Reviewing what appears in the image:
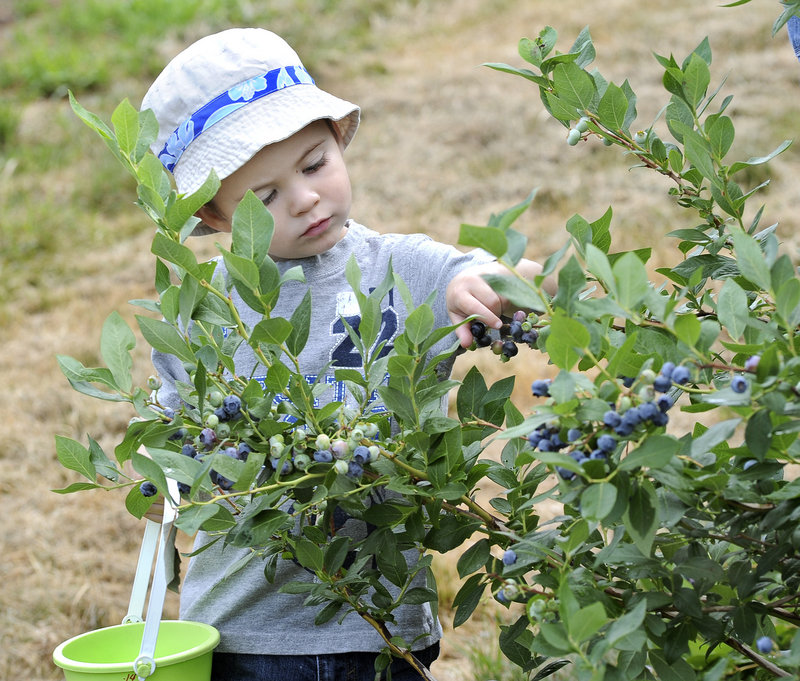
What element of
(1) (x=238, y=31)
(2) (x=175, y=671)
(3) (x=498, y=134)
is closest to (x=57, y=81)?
(3) (x=498, y=134)

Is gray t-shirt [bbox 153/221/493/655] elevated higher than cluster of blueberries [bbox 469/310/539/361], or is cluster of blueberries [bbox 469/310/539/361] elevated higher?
cluster of blueberries [bbox 469/310/539/361]

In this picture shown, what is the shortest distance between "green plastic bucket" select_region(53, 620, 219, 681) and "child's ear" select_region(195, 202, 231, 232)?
0.65m

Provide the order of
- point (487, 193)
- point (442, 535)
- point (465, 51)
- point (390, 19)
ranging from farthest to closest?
point (390, 19), point (465, 51), point (487, 193), point (442, 535)

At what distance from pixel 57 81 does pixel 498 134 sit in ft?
9.99

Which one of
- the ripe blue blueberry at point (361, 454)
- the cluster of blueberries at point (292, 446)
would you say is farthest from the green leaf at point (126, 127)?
the ripe blue blueberry at point (361, 454)

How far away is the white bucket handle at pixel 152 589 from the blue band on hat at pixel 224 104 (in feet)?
1.73

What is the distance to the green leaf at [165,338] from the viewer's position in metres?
Answer: 0.92

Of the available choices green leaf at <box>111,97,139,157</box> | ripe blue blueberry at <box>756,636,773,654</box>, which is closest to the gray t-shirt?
green leaf at <box>111,97,139,157</box>

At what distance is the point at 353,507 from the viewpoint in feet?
3.39

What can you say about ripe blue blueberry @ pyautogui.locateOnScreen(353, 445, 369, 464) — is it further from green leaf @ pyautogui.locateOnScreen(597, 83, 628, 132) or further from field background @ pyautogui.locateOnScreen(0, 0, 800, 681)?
field background @ pyautogui.locateOnScreen(0, 0, 800, 681)

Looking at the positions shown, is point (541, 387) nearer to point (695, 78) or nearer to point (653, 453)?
point (653, 453)

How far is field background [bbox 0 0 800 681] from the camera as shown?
8.55 ft

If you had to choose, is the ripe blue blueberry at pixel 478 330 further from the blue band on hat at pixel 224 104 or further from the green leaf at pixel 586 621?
the blue band on hat at pixel 224 104

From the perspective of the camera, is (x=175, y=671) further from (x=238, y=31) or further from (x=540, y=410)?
(x=238, y=31)
